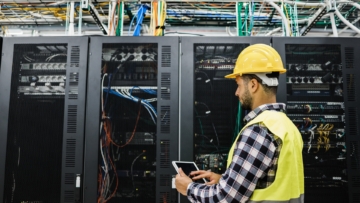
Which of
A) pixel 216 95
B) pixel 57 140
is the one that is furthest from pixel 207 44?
pixel 57 140

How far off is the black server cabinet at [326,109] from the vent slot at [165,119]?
0.80 m

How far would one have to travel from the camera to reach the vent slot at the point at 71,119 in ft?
5.49

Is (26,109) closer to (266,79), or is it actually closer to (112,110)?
(112,110)

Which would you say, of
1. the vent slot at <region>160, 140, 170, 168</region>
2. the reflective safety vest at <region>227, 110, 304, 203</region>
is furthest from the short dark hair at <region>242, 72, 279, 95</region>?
the vent slot at <region>160, 140, 170, 168</region>

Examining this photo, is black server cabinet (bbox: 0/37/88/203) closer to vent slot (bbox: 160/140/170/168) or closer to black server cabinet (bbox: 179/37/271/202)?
vent slot (bbox: 160/140/170/168)

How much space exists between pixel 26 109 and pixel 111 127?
59 cm

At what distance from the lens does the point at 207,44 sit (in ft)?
5.69

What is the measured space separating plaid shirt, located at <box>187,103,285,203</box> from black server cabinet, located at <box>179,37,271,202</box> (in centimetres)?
73

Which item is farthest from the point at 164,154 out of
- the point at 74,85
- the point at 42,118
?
the point at 42,118

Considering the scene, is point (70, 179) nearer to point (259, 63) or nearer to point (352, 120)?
point (259, 63)

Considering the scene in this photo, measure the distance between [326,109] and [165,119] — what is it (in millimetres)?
1069

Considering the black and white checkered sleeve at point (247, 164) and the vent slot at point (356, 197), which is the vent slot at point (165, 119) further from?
the vent slot at point (356, 197)

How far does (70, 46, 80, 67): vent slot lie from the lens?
173 cm

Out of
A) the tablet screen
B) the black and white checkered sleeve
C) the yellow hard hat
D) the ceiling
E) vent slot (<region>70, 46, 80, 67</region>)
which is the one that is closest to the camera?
the black and white checkered sleeve
